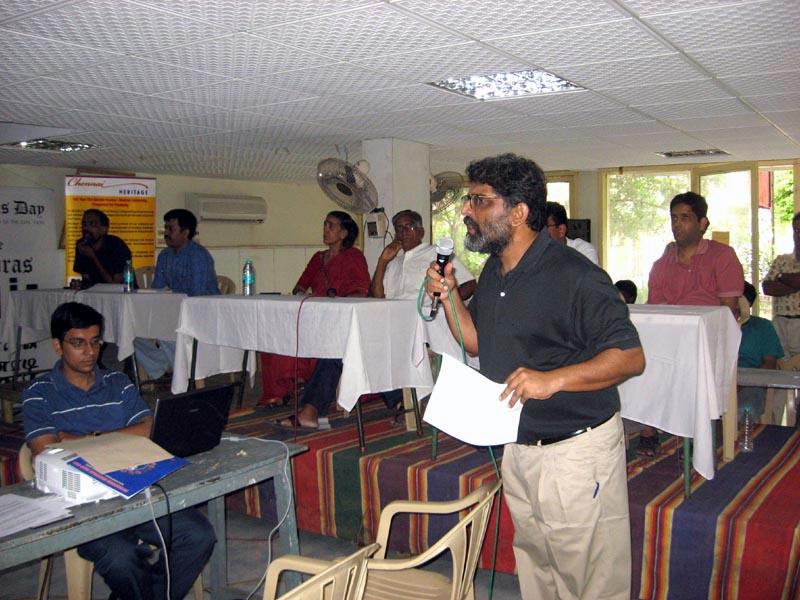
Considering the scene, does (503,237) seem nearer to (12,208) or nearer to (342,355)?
(342,355)

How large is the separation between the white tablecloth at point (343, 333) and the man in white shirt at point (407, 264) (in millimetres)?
455

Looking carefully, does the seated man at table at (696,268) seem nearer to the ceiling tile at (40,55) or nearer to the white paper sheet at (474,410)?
the white paper sheet at (474,410)

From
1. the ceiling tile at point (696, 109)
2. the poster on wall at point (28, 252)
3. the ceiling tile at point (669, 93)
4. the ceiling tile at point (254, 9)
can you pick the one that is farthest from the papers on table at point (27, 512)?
the poster on wall at point (28, 252)

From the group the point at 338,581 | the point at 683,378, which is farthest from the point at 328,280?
the point at 338,581

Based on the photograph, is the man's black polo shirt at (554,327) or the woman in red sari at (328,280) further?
the woman in red sari at (328,280)

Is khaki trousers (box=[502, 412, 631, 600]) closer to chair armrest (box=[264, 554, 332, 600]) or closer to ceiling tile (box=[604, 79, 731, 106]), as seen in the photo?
chair armrest (box=[264, 554, 332, 600])

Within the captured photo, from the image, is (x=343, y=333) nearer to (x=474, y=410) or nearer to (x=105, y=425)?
(x=105, y=425)

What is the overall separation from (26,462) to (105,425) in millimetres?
289

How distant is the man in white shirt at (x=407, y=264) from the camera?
4402 millimetres

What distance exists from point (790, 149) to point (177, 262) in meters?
6.05

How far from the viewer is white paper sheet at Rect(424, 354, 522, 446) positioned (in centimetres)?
198

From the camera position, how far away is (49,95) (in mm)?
4383

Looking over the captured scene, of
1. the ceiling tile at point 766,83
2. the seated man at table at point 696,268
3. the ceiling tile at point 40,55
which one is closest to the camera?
the ceiling tile at point 40,55

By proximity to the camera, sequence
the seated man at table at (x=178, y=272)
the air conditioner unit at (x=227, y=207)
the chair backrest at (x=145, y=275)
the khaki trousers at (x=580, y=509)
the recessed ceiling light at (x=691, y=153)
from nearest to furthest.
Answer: the khaki trousers at (x=580, y=509), the seated man at table at (x=178, y=272), the chair backrest at (x=145, y=275), the recessed ceiling light at (x=691, y=153), the air conditioner unit at (x=227, y=207)
